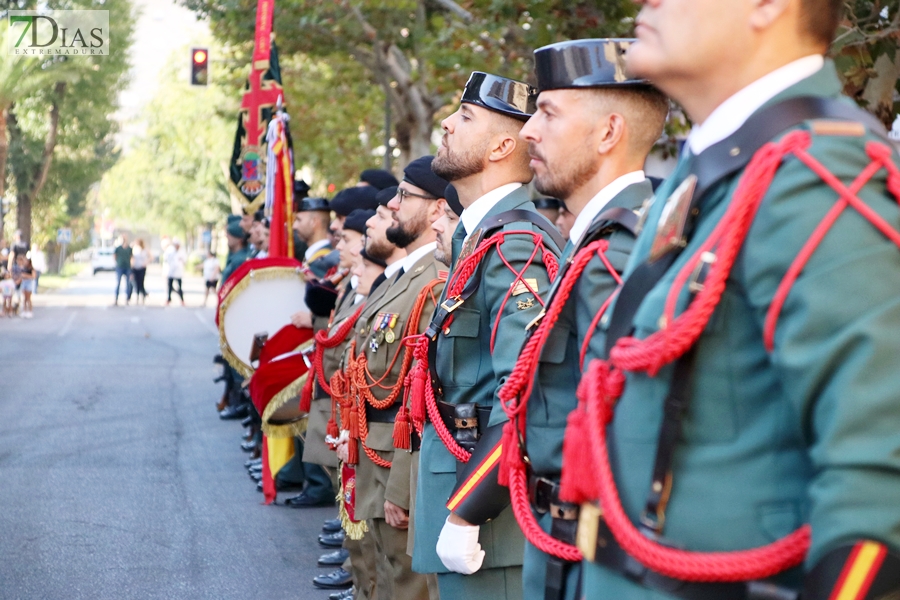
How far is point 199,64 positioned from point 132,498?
16.5 meters

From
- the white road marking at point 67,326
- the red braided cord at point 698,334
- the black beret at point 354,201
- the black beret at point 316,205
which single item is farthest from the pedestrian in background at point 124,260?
the red braided cord at point 698,334

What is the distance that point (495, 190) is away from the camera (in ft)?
12.5

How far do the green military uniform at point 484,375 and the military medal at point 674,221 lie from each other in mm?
1428

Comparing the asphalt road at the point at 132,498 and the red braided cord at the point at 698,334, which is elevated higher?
the red braided cord at the point at 698,334

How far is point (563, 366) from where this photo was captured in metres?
2.50

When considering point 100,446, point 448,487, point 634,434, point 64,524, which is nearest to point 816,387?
point 634,434

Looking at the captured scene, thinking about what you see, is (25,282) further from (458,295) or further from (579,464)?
(579,464)

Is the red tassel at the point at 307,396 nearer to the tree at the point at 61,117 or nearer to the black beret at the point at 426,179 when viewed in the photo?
the black beret at the point at 426,179

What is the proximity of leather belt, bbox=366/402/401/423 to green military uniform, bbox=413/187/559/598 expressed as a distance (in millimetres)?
1040

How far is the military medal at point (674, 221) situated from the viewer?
1676mm

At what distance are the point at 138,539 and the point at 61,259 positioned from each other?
5654 centimetres

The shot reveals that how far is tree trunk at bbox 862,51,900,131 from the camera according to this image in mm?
5480

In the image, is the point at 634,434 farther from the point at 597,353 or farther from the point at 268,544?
the point at 268,544

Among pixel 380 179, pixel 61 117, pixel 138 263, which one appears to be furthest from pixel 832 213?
pixel 61 117
